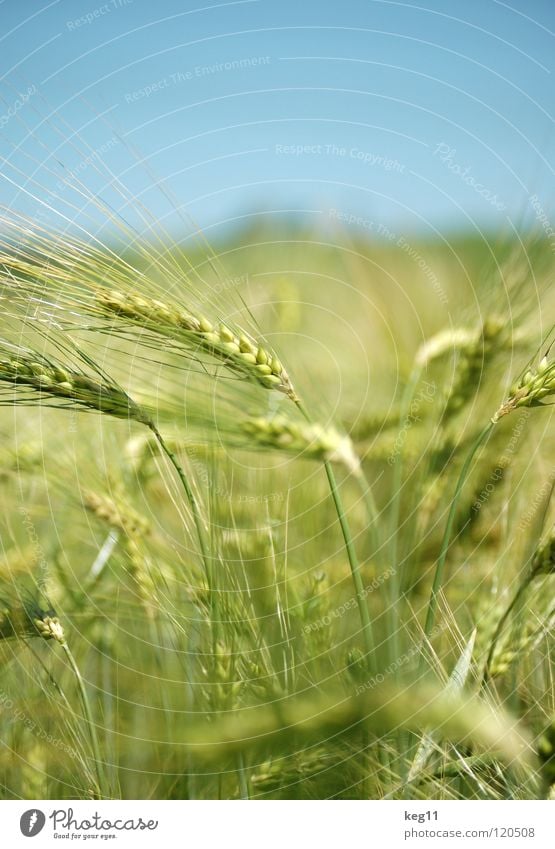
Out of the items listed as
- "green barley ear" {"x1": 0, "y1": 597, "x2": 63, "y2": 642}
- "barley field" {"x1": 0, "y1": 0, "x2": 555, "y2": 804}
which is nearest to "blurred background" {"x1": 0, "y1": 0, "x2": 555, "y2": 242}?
"barley field" {"x1": 0, "y1": 0, "x2": 555, "y2": 804}

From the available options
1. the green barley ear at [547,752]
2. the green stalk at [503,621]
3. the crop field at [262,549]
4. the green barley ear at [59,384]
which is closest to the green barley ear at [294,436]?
the crop field at [262,549]

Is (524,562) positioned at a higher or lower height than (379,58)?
lower

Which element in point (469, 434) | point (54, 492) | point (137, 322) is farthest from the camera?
point (54, 492)

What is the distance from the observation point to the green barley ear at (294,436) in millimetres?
697

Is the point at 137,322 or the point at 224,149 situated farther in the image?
the point at 224,149

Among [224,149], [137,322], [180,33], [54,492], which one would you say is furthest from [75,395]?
[180,33]

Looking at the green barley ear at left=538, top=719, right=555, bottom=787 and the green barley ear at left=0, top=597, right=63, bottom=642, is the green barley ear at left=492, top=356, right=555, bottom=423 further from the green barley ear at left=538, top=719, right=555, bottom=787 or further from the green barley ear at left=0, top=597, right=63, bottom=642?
the green barley ear at left=0, top=597, right=63, bottom=642

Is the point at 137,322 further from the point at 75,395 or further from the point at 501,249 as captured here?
the point at 501,249

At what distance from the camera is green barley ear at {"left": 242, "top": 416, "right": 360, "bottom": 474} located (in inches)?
27.4

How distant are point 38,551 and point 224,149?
0.55 metres

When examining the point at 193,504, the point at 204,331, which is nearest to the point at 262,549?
the point at 193,504

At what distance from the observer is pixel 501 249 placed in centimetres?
83

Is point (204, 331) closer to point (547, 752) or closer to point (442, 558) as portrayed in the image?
point (442, 558)

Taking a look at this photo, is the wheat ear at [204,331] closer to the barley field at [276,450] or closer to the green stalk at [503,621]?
the barley field at [276,450]
